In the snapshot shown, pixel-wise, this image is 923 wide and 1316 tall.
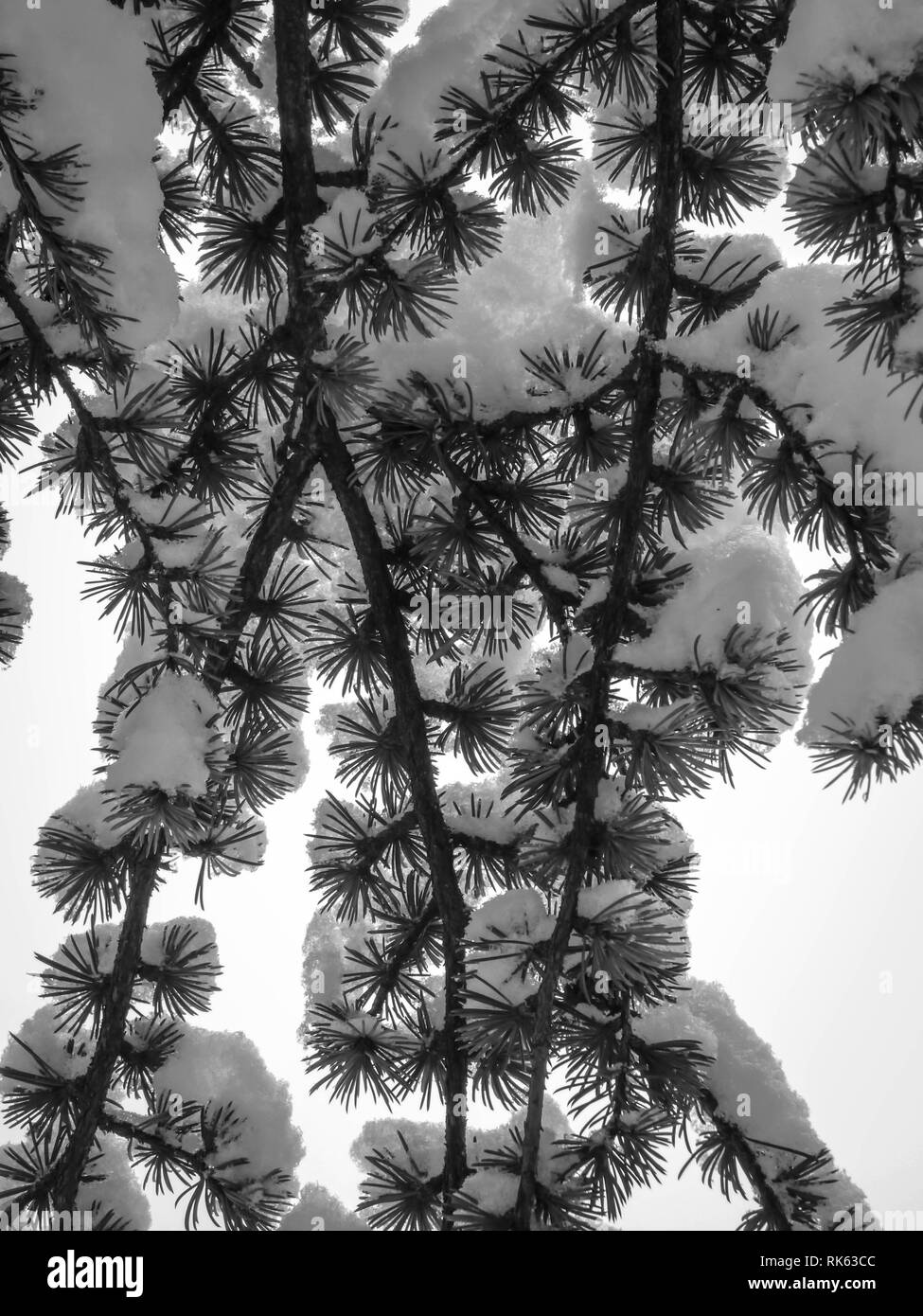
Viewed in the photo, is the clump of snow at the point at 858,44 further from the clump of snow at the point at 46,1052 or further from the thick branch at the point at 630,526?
the clump of snow at the point at 46,1052

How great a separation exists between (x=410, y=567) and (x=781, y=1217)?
1.19 m

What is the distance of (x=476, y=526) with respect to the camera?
166cm

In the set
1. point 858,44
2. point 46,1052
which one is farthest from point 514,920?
point 858,44

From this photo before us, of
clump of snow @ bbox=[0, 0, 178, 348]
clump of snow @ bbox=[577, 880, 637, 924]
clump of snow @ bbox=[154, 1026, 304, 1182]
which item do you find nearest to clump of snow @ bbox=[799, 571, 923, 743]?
clump of snow @ bbox=[577, 880, 637, 924]

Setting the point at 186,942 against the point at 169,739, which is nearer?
the point at 169,739

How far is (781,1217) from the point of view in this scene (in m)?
1.47

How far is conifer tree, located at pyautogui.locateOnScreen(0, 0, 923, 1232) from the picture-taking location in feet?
4.02

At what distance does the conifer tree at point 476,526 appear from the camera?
123 centimetres

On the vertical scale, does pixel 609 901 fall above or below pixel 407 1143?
above

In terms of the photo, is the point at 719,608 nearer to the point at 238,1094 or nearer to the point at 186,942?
the point at 186,942

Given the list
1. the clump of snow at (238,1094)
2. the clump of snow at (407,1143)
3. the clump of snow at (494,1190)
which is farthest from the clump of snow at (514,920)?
the clump of snow at (238,1094)

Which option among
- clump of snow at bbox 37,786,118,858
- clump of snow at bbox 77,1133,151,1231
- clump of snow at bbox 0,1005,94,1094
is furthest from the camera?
clump of snow at bbox 77,1133,151,1231

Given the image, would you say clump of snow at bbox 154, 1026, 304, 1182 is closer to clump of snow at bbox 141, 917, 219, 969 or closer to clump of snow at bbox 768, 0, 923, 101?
clump of snow at bbox 141, 917, 219, 969

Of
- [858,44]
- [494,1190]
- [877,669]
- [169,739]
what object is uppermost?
[858,44]
